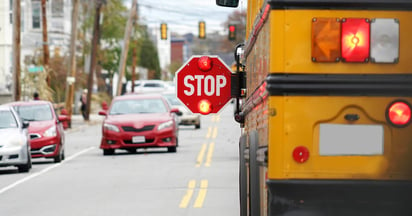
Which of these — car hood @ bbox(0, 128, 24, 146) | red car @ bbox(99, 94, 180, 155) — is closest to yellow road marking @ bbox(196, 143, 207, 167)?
red car @ bbox(99, 94, 180, 155)

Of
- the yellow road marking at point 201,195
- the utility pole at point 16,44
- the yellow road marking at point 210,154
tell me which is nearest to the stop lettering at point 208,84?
the yellow road marking at point 201,195

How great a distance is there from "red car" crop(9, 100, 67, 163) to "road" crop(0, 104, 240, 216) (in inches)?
14.2

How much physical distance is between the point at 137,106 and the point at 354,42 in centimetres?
2216

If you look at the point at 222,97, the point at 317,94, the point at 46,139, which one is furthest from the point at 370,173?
the point at 46,139

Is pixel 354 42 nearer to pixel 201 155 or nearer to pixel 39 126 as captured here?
pixel 39 126

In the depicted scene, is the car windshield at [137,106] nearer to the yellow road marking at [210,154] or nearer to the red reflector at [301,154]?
the yellow road marking at [210,154]

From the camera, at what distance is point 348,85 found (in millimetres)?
6340

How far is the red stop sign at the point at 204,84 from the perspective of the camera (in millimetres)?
9344

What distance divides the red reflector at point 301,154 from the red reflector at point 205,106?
132 inches

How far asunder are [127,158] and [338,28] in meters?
19.8

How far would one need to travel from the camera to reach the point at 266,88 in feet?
21.4

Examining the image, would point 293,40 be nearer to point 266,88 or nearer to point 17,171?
point 266,88

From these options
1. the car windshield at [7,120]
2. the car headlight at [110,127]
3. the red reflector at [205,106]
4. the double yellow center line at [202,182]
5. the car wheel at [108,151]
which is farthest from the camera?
the car wheel at [108,151]

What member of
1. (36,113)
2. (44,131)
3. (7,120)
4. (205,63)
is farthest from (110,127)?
(205,63)
